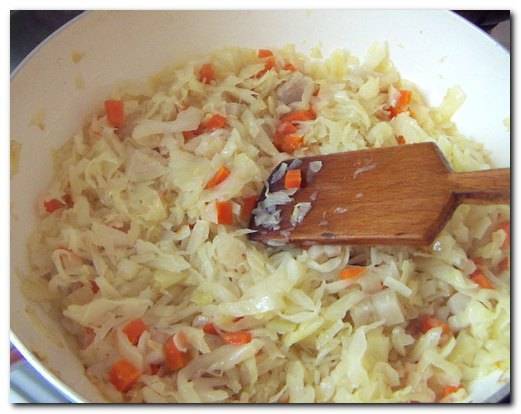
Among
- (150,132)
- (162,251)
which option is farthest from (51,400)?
(150,132)

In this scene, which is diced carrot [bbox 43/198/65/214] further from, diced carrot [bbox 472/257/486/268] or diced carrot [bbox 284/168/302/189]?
diced carrot [bbox 472/257/486/268]

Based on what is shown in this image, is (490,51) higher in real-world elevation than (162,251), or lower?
higher

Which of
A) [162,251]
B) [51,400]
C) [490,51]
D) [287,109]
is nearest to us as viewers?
[51,400]

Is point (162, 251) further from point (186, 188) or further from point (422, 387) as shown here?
point (422, 387)

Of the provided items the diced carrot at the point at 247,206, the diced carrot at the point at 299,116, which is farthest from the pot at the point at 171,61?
the diced carrot at the point at 247,206

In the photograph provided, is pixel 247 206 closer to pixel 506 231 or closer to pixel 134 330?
pixel 134 330

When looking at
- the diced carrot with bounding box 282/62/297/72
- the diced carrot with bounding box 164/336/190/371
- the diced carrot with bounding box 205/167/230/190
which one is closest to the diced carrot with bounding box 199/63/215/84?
the diced carrot with bounding box 282/62/297/72

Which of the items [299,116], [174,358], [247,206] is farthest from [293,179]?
[174,358]

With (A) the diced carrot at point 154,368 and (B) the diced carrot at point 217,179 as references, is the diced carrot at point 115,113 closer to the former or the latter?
(B) the diced carrot at point 217,179
